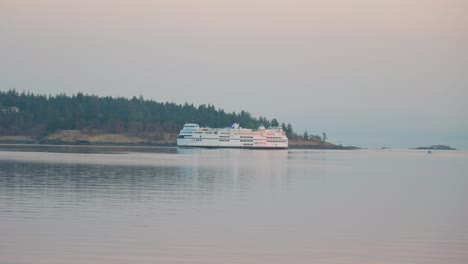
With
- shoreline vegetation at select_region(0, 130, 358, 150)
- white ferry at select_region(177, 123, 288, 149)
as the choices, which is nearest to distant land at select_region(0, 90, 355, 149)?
shoreline vegetation at select_region(0, 130, 358, 150)

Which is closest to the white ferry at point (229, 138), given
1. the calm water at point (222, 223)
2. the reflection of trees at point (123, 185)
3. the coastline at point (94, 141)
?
the coastline at point (94, 141)

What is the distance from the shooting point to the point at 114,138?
18550 cm

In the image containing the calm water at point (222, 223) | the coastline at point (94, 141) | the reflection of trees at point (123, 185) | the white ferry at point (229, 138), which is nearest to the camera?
the calm water at point (222, 223)

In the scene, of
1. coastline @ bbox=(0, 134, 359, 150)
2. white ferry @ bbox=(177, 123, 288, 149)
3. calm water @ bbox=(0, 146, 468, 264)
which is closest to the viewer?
calm water @ bbox=(0, 146, 468, 264)

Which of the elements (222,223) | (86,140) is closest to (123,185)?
(222,223)

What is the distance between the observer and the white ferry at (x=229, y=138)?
15900 centimetres

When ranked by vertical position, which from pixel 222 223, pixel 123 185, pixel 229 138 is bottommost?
pixel 222 223

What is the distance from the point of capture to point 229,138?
162 metres

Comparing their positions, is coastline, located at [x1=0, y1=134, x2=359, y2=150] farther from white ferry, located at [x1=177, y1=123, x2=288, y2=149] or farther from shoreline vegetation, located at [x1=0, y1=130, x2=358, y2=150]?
white ferry, located at [x1=177, y1=123, x2=288, y2=149]

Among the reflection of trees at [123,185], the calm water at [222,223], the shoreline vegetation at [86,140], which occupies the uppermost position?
the shoreline vegetation at [86,140]

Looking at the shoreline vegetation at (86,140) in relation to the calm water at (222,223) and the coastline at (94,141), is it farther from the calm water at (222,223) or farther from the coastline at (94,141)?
the calm water at (222,223)

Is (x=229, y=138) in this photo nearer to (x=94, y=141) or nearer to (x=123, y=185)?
(x=94, y=141)

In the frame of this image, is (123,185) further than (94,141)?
No

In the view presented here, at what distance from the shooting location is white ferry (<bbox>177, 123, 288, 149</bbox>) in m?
159
